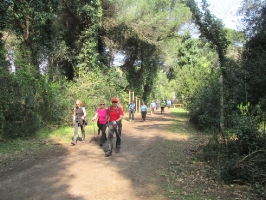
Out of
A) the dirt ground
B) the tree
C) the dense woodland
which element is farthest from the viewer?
the tree

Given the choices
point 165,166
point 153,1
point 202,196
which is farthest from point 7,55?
point 153,1

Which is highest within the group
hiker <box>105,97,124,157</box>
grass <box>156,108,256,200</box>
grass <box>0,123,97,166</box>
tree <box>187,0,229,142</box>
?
tree <box>187,0,229,142</box>

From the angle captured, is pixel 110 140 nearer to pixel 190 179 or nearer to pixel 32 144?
pixel 190 179

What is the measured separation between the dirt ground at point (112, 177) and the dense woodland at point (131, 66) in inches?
30.3

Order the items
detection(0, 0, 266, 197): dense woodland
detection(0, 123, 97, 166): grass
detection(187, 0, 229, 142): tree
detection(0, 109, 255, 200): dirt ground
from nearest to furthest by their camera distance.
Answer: detection(0, 109, 255, 200): dirt ground
detection(0, 0, 266, 197): dense woodland
detection(0, 123, 97, 166): grass
detection(187, 0, 229, 142): tree

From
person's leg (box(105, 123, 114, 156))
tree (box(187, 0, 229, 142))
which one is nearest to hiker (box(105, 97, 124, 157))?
person's leg (box(105, 123, 114, 156))

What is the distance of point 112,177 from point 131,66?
2783 centimetres

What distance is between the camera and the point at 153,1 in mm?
24375

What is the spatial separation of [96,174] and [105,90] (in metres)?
15.7

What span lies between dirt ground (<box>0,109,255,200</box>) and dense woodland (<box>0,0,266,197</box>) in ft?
2.52

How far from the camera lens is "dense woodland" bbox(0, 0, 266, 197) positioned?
747cm

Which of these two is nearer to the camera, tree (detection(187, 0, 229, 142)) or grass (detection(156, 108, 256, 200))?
grass (detection(156, 108, 256, 200))

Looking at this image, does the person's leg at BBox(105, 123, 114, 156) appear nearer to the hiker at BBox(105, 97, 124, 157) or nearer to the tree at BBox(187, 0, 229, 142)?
the hiker at BBox(105, 97, 124, 157)

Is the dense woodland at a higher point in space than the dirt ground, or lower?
higher
